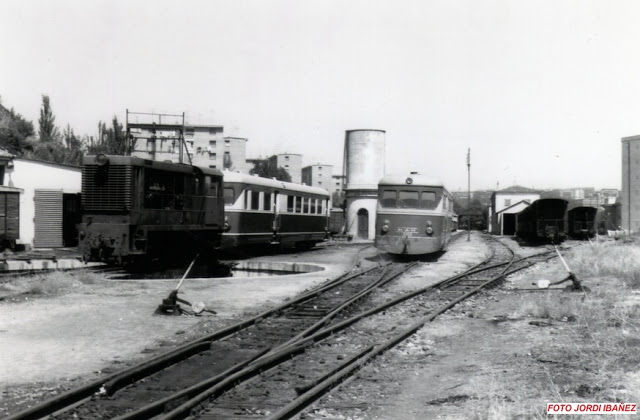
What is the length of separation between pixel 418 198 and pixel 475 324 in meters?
10.2

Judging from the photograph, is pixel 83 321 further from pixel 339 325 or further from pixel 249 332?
pixel 339 325

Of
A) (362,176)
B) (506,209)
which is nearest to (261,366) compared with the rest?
(362,176)

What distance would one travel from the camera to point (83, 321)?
363 inches

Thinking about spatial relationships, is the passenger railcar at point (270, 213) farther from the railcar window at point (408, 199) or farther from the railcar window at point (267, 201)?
the railcar window at point (408, 199)

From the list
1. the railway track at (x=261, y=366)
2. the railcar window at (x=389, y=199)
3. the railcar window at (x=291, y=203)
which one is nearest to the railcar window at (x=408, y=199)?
the railcar window at (x=389, y=199)

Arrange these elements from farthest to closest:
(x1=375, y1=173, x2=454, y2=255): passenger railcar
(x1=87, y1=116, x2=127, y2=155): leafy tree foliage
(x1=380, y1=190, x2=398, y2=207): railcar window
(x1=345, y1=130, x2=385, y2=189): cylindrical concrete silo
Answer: (x1=87, y1=116, x2=127, y2=155): leafy tree foliage
(x1=345, y1=130, x2=385, y2=189): cylindrical concrete silo
(x1=380, y1=190, x2=398, y2=207): railcar window
(x1=375, y1=173, x2=454, y2=255): passenger railcar

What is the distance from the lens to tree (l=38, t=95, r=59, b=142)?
58.7 metres

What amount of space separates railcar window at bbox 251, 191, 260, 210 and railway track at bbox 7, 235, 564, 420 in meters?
9.97

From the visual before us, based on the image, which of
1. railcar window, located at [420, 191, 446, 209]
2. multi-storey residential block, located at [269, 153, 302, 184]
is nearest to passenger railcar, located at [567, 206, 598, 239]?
railcar window, located at [420, 191, 446, 209]

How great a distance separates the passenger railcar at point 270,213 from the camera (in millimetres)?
20078

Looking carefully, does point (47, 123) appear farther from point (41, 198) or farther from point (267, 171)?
point (41, 198)

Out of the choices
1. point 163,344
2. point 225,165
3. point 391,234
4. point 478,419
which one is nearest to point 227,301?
point 163,344

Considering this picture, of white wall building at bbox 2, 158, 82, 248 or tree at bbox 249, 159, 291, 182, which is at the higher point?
tree at bbox 249, 159, 291, 182

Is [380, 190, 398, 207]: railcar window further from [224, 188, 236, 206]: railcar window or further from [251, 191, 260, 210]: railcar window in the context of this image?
[224, 188, 236, 206]: railcar window
